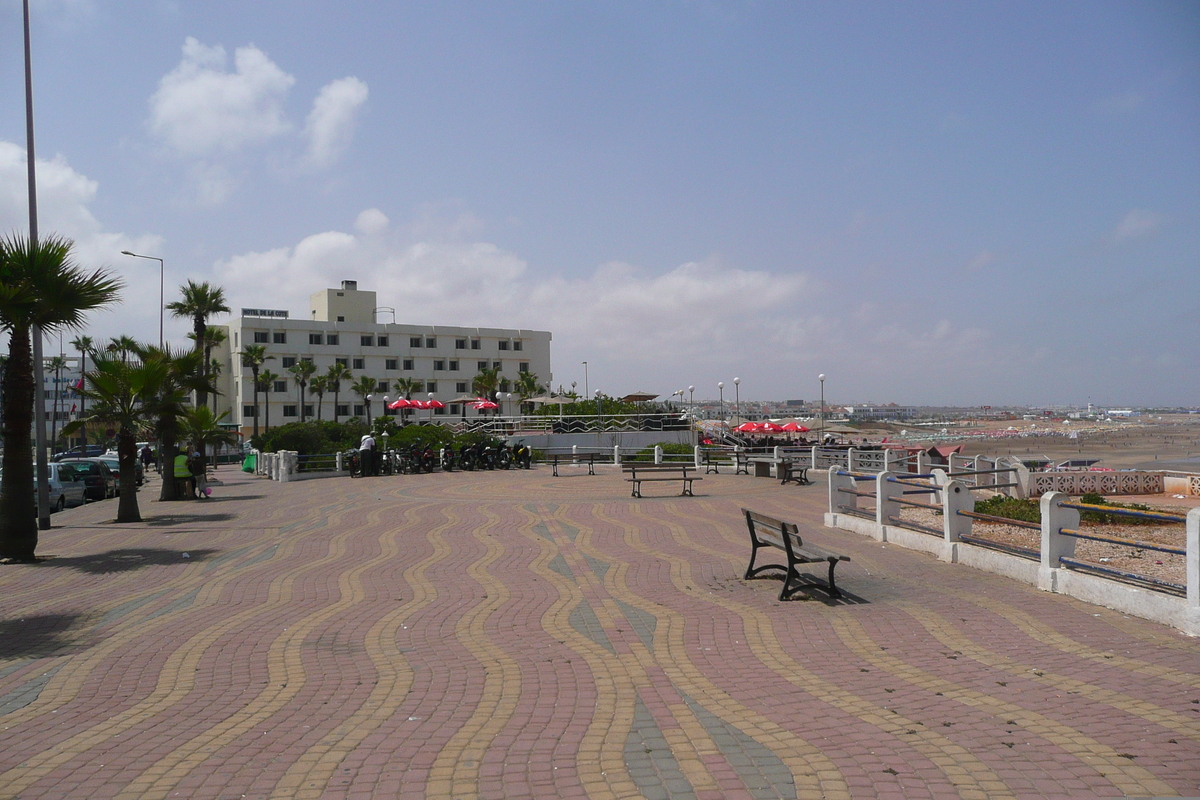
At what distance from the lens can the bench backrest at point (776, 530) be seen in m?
8.89

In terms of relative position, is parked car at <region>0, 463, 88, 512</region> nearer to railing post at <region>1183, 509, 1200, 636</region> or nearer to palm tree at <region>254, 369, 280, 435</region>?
railing post at <region>1183, 509, 1200, 636</region>

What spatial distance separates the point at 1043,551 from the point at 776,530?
2.80 metres

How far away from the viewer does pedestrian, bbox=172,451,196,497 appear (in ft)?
76.7

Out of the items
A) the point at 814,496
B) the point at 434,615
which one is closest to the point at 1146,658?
the point at 434,615

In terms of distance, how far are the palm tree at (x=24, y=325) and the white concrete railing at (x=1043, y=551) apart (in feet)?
41.3

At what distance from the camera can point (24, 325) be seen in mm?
12391

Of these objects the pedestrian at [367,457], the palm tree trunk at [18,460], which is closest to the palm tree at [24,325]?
the palm tree trunk at [18,460]

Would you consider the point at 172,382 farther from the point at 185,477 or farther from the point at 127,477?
the point at 185,477

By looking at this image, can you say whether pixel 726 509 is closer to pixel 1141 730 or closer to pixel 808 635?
pixel 808 635

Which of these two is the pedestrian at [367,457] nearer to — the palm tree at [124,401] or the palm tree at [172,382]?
the palm tree at [172,382]

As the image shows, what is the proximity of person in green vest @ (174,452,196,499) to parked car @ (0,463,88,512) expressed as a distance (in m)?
2.77

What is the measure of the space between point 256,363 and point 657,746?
65.7 meters

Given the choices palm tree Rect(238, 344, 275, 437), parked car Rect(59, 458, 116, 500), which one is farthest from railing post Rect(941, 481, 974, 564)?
palm tree Rect(238, 344, 275, 437)

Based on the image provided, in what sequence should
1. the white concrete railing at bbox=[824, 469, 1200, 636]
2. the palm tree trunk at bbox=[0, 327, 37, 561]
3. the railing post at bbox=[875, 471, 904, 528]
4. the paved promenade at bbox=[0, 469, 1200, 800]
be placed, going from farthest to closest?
the railing post at bbox=[875, 471, 904, 528] → the palm tree trunk at bbox=[0, 327, 37, 561] → the white concrete railing at bbox=[824, 469, 1200, 636] → the paved promenade at bbox=[0, 469, 1200, 800]
